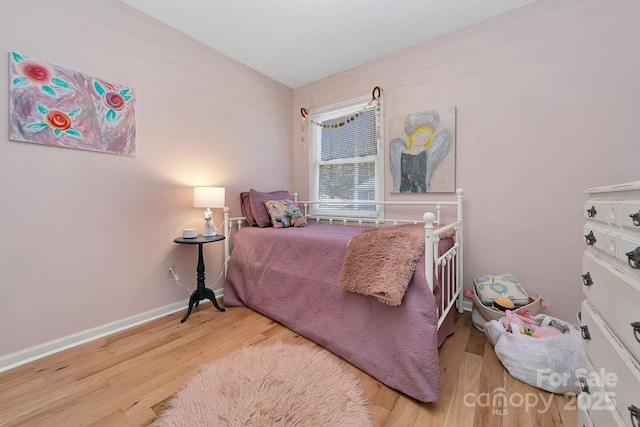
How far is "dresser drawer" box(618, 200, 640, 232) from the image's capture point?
1.96ft

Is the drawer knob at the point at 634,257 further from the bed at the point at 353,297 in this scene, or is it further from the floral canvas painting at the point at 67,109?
the floral canvas painting at the point at 67,109

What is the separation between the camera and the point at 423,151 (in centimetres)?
229

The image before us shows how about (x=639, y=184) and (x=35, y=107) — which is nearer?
(x=639, y=184)

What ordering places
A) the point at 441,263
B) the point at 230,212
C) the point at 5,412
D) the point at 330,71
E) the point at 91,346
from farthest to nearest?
the point at 330,71, the point at 230,212, the point at 91,346, the point at 441,263, the point at 5,412

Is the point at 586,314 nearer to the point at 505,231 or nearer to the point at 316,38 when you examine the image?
the point at 505,231

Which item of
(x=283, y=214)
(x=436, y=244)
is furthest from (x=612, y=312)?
Answer: (x=283, y=214)

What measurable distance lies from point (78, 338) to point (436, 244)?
2324 millimetres

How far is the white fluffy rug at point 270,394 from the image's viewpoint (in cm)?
104

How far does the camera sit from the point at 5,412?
1.12 meters

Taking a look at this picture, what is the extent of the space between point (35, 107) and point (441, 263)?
256 centimetres

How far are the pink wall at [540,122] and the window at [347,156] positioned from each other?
646mm

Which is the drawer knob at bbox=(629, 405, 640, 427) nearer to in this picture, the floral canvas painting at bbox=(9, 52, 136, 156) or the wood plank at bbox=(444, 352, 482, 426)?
the wood plank at bbox=(444, 352, 482, 426)

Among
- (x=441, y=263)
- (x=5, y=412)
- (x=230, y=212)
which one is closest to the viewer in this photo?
(x=5, y=412)

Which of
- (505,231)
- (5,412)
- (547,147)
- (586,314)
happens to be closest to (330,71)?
(547,147)
